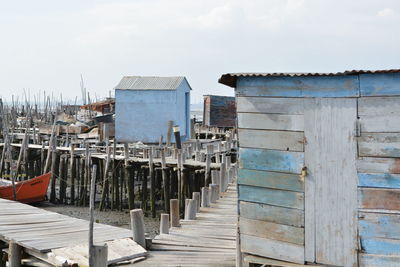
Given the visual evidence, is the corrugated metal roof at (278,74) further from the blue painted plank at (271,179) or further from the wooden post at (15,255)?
the wooden post at (15,255)

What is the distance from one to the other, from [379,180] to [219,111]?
37162 millimetres

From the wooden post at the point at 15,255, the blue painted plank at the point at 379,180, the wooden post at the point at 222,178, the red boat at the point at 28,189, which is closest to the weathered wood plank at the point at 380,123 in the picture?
the blue painted plank at the point at 379,180

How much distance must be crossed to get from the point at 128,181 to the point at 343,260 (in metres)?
16.5

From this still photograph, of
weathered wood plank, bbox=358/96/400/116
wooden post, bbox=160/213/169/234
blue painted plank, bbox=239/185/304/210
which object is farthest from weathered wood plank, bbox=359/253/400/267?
wooden post, bbox=160/213/169/234

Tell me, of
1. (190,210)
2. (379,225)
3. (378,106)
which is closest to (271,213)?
(379,225)

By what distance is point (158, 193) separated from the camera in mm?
24266

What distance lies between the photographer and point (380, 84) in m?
5.85

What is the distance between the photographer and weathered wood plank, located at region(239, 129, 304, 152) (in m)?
6.25

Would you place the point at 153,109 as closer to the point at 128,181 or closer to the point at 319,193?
the point at 128,181

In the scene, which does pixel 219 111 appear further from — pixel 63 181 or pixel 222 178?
pixel 222 178

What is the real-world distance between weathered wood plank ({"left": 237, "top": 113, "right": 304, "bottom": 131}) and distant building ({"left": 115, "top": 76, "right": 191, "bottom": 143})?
81.7 ft

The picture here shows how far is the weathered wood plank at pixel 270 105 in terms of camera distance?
625 centimetres

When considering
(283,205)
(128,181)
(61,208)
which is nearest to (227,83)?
(283,205)

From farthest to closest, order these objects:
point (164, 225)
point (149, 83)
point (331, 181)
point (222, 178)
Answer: point (149, 83) → point (222, 178) → point (164, 225) → point (331, 181)
